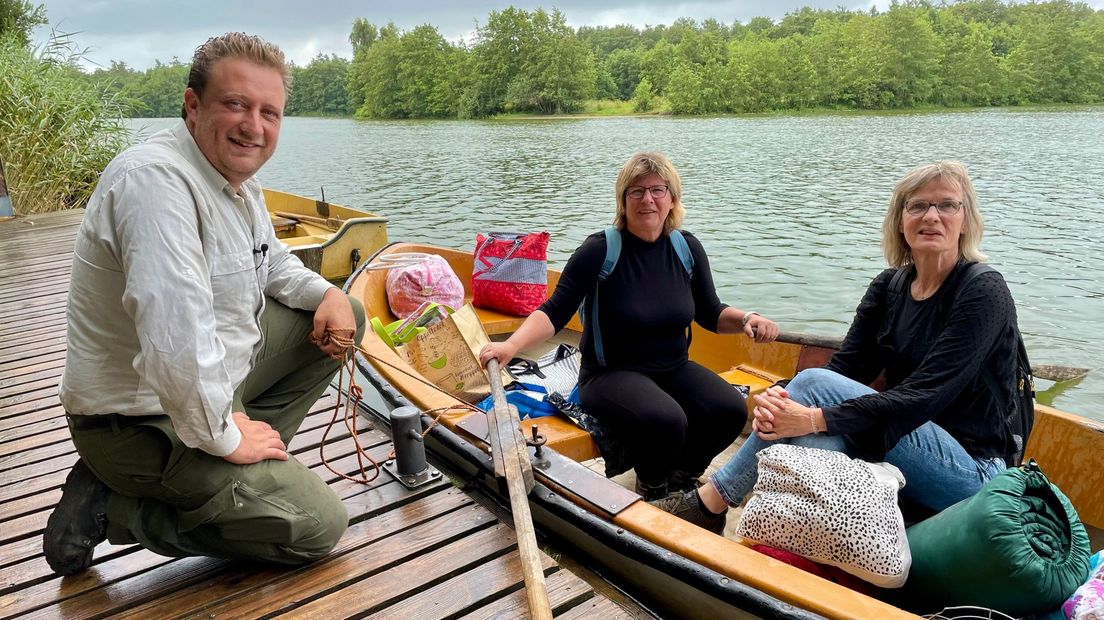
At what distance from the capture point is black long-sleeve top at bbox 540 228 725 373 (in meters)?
2.81

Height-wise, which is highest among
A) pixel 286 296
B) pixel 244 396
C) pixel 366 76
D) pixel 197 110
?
pixel 366 76

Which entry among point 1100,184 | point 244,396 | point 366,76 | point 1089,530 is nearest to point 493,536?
point 244,396

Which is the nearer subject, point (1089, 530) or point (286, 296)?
point (286, 296)

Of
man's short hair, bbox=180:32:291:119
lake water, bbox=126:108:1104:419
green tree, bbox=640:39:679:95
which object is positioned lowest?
lake water, bbox=126:108:1104:419

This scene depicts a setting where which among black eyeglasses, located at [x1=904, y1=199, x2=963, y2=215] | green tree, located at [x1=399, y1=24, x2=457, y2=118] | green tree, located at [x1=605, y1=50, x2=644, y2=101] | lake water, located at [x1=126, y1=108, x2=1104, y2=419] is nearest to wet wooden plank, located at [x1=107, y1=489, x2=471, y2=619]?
black eyeglasses, located at [x1=904, y1=199, x2=963, y2=215]

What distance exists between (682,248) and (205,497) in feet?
6.30

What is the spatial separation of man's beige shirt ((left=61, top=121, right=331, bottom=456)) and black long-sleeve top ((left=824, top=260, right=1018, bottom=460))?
5.52 ft

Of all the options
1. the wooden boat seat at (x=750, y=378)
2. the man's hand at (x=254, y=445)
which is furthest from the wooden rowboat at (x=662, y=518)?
the man's hand at (x=254, y=445)

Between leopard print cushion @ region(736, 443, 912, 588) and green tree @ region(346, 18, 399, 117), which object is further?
green tree @ region(346, 18, 399, 117)

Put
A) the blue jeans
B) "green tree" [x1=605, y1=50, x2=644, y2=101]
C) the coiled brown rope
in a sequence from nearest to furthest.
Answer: the blue jeans, the coiled brown rope, "green tree" [x1=605, y1=50, x2=644, y2=101]

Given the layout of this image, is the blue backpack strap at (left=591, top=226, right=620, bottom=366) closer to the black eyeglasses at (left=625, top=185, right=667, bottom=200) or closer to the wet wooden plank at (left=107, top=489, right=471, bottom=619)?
the black eyeglasses at (left=625, top=185, right=667, bottom=200)

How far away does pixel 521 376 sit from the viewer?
A: 3.70 m

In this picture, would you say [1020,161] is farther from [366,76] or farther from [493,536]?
[366,76]

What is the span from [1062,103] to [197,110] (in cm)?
5176
